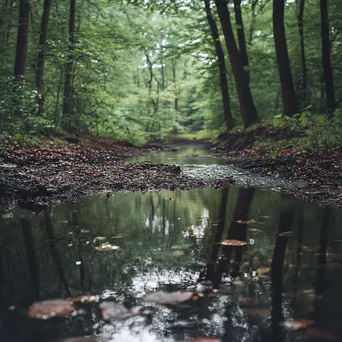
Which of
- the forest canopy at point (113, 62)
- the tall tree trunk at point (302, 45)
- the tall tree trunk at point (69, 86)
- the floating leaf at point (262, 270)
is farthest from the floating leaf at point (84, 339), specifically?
the tall tree trunk at point (302, 45)

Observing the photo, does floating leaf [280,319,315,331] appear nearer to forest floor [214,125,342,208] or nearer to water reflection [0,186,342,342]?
water reflection [0,186,342,342]

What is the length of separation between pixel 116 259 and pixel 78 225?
97 centimetres

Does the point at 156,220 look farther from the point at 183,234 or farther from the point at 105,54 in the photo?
the point at 105,54

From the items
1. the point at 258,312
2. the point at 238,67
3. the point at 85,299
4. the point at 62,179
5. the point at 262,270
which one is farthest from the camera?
the point at 238,67

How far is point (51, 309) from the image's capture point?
5.56ft

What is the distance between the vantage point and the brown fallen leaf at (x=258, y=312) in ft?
5.35

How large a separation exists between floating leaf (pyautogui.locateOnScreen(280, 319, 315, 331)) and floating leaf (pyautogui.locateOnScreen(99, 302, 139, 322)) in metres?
0.71

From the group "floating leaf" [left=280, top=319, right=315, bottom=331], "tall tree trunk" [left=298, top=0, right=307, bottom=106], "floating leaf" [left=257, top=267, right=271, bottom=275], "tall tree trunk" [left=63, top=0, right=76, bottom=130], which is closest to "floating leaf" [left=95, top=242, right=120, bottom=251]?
"floating leaf" [left=257, top=267, right=271, bottom=275]

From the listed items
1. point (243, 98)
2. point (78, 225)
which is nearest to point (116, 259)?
point (78, 225)

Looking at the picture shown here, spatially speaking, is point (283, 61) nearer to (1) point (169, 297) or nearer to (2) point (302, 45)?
(2) point (302, 45)

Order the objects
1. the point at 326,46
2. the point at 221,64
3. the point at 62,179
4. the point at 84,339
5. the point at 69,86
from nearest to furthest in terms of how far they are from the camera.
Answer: the point at 84,339
the point at 62,179
the point at 326,46
the point at 69,86
the point at 221,64

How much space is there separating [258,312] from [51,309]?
1.03 metres

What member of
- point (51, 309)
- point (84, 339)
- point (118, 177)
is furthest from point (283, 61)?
point (84, 339)

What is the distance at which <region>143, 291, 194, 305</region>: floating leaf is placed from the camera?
1790 mm
